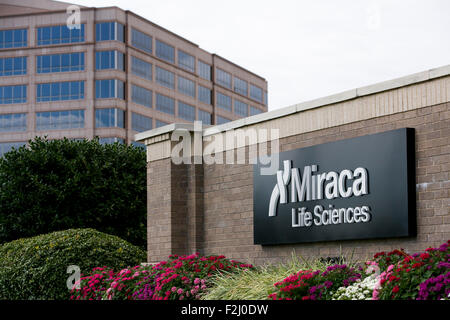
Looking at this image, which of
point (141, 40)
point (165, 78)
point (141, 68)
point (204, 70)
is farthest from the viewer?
point (204, 70)

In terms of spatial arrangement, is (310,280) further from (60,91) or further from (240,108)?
(240,108)

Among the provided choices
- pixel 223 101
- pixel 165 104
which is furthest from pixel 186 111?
pixel 223 101

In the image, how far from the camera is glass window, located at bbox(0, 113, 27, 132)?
74.5 meters

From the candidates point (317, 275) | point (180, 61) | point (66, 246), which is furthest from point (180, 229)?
point (180, 61)

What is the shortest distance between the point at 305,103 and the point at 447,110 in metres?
3.21

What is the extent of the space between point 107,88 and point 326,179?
2439 inches

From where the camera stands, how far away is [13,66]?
7575 centimetres

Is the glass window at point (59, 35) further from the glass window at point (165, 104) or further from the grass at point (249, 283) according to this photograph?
the grass at point (249, 283)

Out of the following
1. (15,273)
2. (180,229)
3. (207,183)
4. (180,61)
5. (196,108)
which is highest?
(180,61)

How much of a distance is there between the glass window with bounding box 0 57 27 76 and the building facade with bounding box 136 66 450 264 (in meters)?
62.2

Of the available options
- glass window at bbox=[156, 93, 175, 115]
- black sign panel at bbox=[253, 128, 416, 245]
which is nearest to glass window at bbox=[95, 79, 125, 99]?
glass window at bbox=[156, 93, 175, 115]

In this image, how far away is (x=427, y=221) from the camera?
36.5ft

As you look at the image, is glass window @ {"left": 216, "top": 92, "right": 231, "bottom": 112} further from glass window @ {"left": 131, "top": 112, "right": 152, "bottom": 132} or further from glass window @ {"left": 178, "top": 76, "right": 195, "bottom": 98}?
glass window @ {"left": 131, "top": 112, "right": 152, "bottom": 132}
